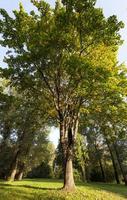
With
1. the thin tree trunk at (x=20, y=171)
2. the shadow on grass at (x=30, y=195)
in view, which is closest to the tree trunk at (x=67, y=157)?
the shadow on grass at (x=30, y=195)

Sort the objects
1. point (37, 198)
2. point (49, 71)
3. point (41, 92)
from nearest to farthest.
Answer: point (37, 198) → point (49, 71) → point (41, 92)

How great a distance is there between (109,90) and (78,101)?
10.4 feet

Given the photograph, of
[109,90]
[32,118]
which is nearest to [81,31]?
[109,90]

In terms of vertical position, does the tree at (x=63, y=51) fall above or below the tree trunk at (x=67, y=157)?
above

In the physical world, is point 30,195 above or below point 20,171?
below

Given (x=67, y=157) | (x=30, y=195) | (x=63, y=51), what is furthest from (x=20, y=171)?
(x=63, y=51)

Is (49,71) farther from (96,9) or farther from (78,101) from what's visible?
(96,9)

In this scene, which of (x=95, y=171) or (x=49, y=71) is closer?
(x=49, y=71)

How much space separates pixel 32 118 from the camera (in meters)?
31.3

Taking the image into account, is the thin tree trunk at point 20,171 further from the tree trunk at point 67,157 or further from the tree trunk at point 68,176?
the tree trunk at point 68,176

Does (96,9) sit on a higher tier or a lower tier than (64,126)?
higher

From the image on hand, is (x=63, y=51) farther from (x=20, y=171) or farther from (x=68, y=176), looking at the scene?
(x=20, y=171)

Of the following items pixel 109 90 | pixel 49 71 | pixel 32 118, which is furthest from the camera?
pixel 32 118

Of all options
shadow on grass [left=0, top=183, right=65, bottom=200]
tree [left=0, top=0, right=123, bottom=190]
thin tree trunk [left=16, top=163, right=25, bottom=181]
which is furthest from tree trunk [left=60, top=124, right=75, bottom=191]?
thin tree trunk [left=16, top=163, right=25, bottom=181]
